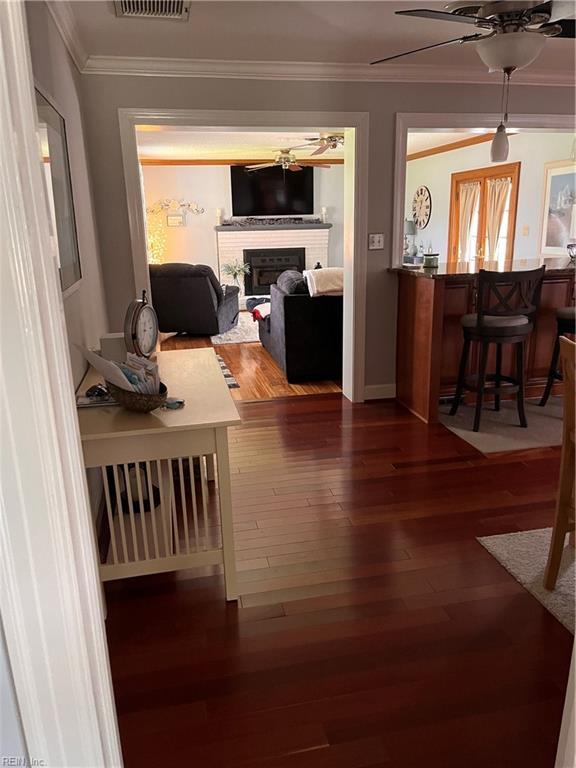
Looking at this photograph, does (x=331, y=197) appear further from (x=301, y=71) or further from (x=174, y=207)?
(x=301, y=71)

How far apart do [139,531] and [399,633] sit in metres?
1.07

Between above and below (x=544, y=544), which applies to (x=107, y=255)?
above

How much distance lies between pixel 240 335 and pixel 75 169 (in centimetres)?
425

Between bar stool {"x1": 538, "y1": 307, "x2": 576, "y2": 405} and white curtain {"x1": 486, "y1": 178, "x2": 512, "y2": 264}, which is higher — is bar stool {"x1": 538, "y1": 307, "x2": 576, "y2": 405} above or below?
below

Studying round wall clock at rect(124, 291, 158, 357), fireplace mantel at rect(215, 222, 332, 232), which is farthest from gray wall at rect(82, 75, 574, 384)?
fireplace mantel at rect(215, 222, 332, 232)

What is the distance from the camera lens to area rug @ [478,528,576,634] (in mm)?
2039

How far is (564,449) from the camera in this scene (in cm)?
203

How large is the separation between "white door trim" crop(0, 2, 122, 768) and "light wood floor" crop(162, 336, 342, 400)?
A: 3.53 metres

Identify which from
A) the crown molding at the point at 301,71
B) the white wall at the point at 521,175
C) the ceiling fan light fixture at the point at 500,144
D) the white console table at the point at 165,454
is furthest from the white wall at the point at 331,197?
the white console table at the point at 165,454

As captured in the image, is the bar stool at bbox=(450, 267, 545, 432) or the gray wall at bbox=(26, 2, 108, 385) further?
the bar stool at bbox=(450, 267, 545, 432)

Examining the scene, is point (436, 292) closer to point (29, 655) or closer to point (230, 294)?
point (29, 655)

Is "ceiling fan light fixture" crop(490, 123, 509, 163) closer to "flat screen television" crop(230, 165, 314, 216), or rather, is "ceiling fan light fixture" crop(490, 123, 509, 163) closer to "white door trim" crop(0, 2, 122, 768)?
"white door trim" crop(0, 2, 122, 768)

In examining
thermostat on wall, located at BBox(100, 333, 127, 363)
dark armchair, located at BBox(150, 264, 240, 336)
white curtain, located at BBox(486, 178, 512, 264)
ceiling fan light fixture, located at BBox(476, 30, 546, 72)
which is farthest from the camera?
white curtain, located at BBox(486, 178, 512, 264)

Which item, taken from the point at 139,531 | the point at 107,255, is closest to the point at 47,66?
the point at 107,255
